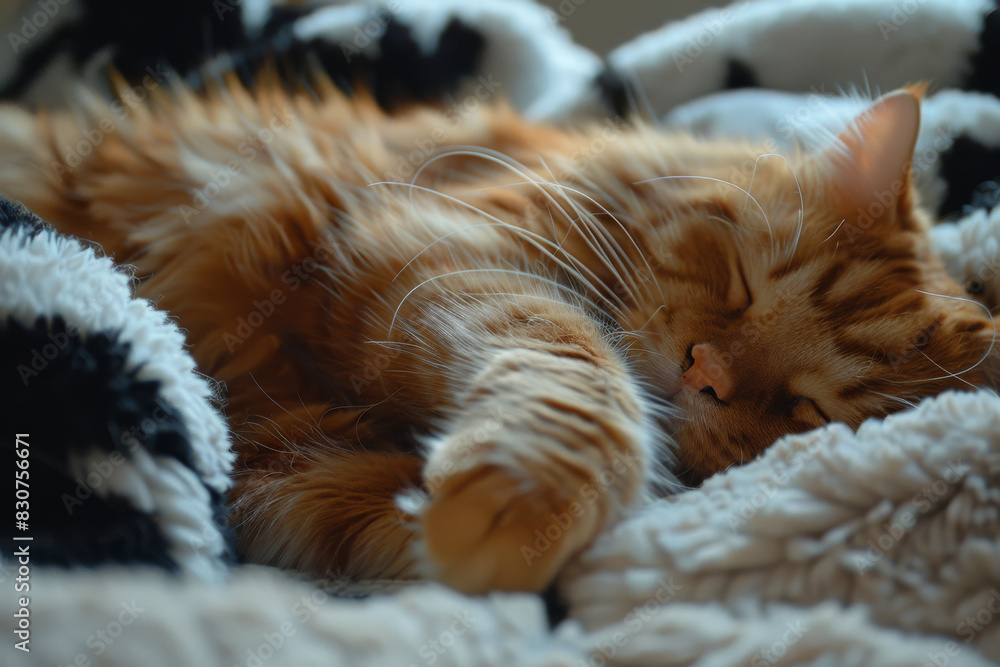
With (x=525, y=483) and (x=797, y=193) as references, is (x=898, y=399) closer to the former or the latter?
(x=797, y=193)

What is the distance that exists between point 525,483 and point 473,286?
39 cm

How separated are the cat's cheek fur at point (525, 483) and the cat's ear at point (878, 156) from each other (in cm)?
62

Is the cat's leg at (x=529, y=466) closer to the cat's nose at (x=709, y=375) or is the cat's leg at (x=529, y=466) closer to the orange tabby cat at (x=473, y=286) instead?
the orange tabby cat at (x=473, y=286)

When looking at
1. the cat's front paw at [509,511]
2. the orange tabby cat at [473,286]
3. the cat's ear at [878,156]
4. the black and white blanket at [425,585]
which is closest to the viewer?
the black and white blanket at [425,585]

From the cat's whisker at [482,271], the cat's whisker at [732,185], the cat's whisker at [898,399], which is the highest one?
the cat's whisker at [482,271]

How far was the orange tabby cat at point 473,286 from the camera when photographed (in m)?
0.92

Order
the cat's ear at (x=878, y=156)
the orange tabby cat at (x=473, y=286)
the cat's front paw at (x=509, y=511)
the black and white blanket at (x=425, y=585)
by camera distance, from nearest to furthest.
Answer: the black and white blanket at (x=425, y=585) → the cat's front paw at (x=509, y=511) → the orange tabby cat at (x=473, y=286) → the cat's ear at (x=878, y=156)

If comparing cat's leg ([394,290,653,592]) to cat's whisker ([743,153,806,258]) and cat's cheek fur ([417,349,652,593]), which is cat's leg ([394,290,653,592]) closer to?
cat's cheek fur ([417,349,652,593])

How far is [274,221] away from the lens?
109 cm

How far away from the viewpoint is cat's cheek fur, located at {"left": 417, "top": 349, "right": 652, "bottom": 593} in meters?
0.65

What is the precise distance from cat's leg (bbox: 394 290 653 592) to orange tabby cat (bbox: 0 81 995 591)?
0.01m

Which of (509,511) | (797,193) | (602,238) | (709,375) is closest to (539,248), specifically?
(602,238)

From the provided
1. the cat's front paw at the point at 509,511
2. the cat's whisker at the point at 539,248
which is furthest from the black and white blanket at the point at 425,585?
the cat's whisker at the point at 539,248

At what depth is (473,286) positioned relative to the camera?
3.20ft
